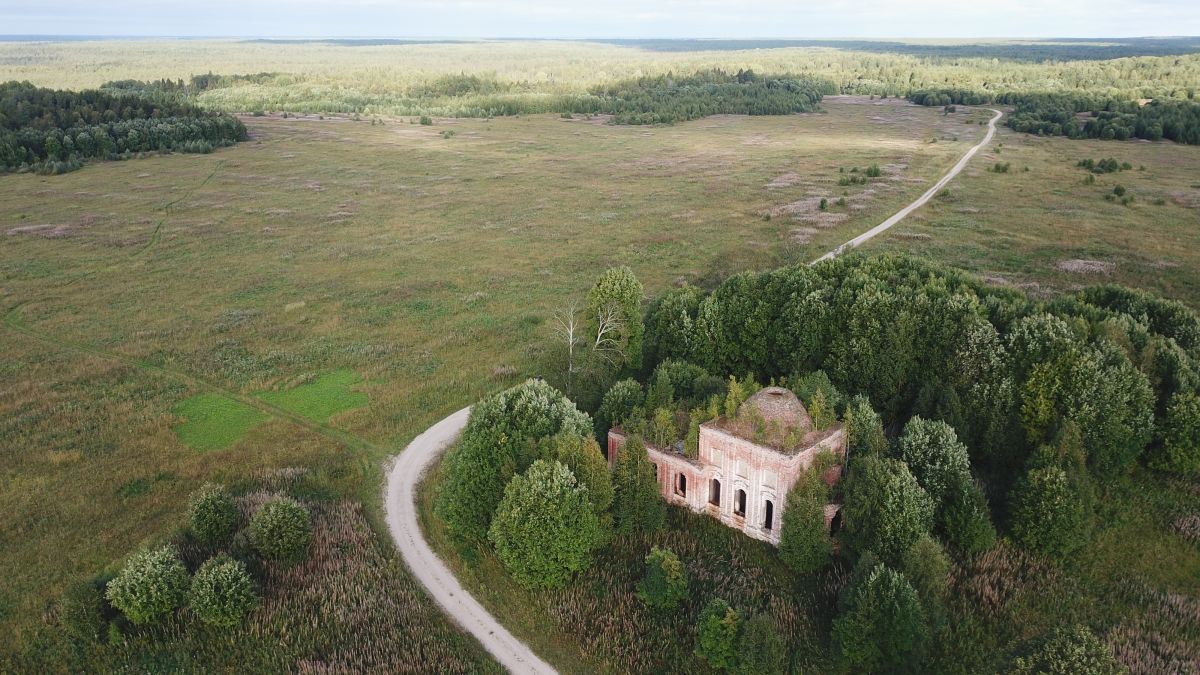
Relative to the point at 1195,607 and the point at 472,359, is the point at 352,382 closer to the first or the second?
the point at 472,359

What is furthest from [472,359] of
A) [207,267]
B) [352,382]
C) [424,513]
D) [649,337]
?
[207,267]

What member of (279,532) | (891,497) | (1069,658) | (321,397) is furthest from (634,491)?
(321,397)

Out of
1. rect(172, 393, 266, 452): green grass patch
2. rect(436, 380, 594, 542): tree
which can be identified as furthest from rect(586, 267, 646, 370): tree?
rect(172, 393, 266, 452): green grass patch

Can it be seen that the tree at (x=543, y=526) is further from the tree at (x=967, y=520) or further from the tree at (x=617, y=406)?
the tree at (x=967, y=520)

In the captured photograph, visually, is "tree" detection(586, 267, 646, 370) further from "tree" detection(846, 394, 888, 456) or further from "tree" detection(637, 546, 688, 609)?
"tree" detection(637, 546, 688, 609)

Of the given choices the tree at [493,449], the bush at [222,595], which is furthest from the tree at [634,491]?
the bush at [222,595]
